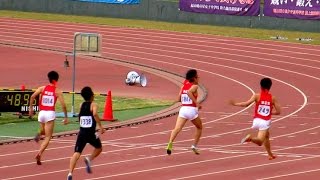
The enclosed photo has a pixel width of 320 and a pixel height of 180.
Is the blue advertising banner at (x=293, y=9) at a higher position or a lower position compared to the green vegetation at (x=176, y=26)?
higher

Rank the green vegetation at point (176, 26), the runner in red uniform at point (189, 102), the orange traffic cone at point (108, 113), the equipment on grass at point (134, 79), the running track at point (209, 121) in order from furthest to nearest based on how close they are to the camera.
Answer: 1. the green vegetation at point (176, 26)
2. the equipment on grass at point (134, 79)
3. the orange traffic cone at point (108, 113)
4. the runner in red uniform at point (189, 102)
5. the running track at point (209, 121)

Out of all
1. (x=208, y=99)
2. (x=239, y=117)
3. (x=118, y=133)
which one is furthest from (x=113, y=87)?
(x=118, y=133)

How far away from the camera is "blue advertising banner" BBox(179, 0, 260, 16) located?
182 ft

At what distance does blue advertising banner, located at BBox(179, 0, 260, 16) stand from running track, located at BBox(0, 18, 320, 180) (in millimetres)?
5297

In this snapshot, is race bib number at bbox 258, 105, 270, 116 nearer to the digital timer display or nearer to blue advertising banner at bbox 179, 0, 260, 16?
the digital timer display

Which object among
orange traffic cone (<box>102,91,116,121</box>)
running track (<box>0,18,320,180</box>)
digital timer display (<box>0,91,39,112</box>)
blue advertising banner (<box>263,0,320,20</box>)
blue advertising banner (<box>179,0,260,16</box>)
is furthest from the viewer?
blue advertising banner (<box>179,0,260,16</box>)

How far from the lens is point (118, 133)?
25031 mm

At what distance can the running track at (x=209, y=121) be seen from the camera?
65.8 feet

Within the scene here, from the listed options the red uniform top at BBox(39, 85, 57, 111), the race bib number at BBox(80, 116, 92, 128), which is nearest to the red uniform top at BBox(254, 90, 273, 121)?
the race bib number at BBox(80, 116, 92, 128)

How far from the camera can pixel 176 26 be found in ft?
184

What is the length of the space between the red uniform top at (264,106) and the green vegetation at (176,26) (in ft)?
96.8

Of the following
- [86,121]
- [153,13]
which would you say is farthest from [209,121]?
[153,13]

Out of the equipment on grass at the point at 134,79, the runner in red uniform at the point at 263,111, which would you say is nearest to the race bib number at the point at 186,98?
the runner in red uniform at the point at 263,111

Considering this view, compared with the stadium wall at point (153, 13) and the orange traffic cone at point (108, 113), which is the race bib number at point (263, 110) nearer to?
the orange traffic cone at point (108, 113)
